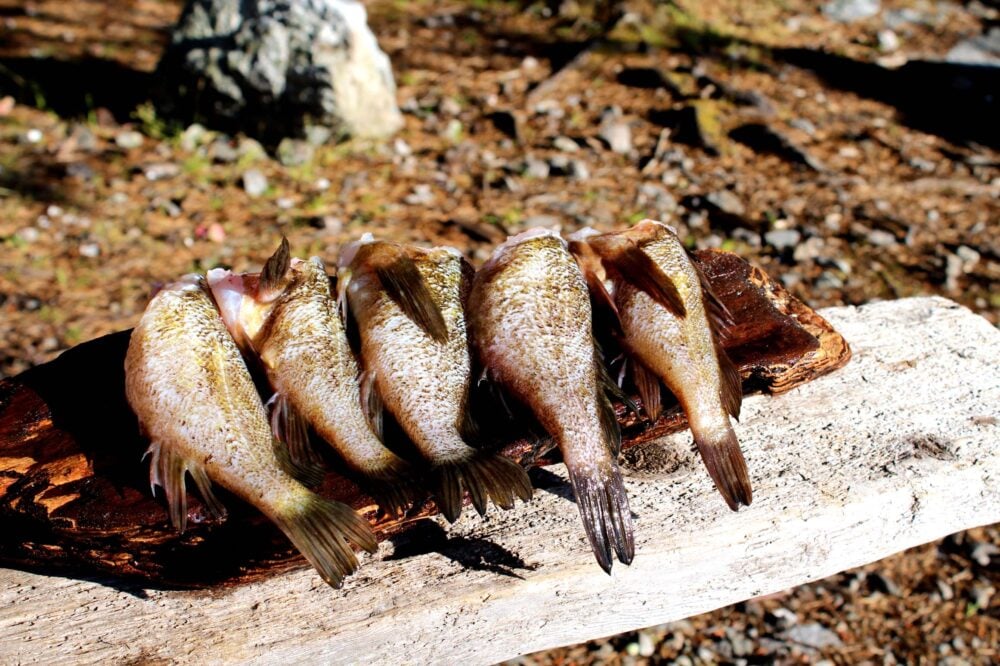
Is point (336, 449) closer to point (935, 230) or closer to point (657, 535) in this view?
point (657, 535)

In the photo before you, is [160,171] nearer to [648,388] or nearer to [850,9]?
[648,388]

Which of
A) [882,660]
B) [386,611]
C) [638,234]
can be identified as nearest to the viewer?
[386,611]

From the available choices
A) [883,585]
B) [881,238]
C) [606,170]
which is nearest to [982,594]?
[883,585]

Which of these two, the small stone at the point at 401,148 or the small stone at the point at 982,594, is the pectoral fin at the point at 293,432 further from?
the small stone at the point at 401,148

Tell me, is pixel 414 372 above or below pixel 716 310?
above

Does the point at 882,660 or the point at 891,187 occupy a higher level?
the point at 891,187

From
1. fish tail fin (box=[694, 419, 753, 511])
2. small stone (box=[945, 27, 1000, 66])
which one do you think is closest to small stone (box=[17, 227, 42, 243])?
fish tail fin (box=[694, 419, 753, 511])

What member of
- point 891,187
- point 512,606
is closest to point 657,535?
point 512,606
